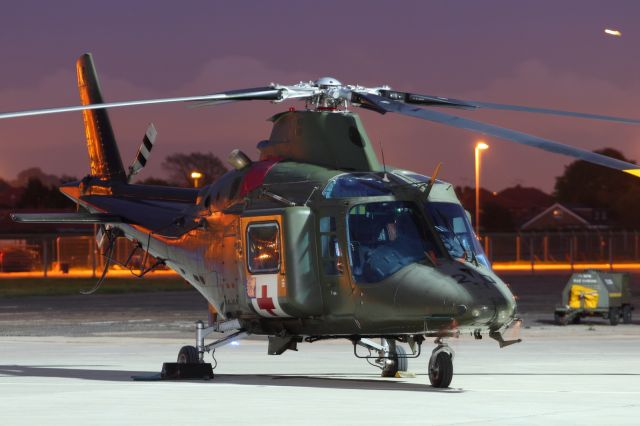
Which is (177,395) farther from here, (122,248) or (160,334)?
(122,248)

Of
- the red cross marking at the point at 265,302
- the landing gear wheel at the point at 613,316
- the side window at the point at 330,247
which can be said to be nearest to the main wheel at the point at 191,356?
the red cross marking at the point at 265,302

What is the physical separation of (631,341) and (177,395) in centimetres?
1415

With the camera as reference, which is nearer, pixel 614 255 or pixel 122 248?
pixel 122 248

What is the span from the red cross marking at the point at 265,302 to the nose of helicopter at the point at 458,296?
2.14 meters

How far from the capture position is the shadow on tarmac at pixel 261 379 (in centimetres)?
1864

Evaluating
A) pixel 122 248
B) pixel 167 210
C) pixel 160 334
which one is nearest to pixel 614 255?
pixel 122 248

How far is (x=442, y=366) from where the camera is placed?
59.0ft

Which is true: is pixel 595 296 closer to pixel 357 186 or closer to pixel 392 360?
pixel 392 360

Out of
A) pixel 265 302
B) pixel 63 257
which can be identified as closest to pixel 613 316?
pixel 265 302

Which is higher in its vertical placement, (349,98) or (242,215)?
(349,98)

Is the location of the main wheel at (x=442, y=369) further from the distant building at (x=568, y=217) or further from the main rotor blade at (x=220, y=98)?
the distant building at (x=568, y=217)

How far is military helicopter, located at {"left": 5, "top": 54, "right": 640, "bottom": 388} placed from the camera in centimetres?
1747

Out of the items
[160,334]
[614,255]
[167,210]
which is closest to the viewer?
[167,210]

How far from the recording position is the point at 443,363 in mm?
17984
